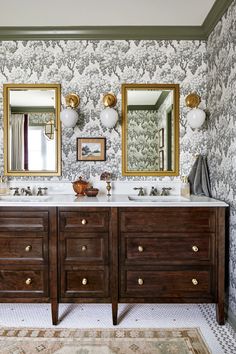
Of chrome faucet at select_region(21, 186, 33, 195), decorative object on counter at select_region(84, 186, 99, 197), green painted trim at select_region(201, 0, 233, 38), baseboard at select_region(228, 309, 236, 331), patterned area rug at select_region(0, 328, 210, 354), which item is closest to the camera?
patterned area rug at select_region(0, 328, 210, 354)

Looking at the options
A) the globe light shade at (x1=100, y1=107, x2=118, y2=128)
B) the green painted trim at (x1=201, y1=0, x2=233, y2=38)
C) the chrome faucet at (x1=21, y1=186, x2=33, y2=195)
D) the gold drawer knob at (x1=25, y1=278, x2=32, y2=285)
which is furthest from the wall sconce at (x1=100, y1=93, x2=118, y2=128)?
the gold drawer knob at (x1=25, y1=278, x2=32, y2=285)

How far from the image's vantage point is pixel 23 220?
2404mm

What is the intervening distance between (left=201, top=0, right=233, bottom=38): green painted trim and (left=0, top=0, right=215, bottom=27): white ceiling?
1.4 inches

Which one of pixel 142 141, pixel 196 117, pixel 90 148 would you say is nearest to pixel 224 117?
pixel 196 117

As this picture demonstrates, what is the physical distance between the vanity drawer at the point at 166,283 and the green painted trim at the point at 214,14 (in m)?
2.04

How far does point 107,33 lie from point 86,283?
2.24 meters

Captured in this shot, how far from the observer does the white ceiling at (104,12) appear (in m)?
2.60

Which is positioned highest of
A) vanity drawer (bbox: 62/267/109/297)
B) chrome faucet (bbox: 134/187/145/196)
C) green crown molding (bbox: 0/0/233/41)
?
green crown molding (bbox: 0/0/233/41)

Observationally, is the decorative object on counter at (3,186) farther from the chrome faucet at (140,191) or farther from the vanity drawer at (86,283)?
the chrome faucet at (140,191)

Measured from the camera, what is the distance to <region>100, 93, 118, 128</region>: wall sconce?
296cm

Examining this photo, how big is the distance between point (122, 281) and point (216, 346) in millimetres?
766

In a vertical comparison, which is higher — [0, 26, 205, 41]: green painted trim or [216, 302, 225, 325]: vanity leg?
[0, 26, 205, 41]: green painted trim

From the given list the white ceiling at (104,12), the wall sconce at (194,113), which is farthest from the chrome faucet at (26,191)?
the wall sconce at (194,113)

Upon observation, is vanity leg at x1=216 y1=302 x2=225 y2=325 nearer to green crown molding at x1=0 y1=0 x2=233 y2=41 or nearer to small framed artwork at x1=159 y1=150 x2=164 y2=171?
small framed artwork at x1=159 y1=150 x2=164 y2=171
